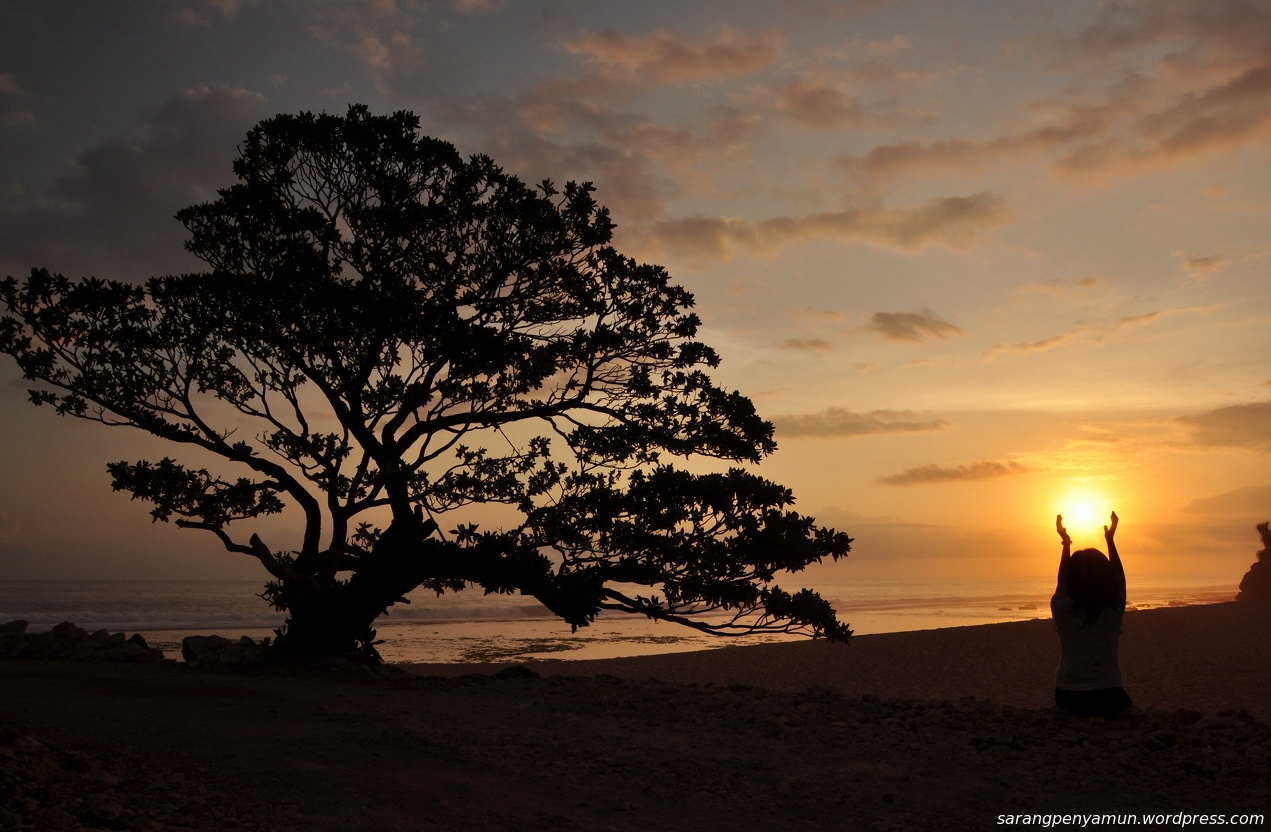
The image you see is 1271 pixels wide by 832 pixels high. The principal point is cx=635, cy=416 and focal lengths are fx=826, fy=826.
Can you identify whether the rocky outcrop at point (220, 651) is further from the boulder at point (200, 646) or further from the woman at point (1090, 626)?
the woman at point (1090, 626)

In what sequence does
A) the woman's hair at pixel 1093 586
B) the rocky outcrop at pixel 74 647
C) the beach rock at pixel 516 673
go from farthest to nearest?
the beach rock at pixel 516 673
the rocky outcrop at pixel 74 647
the woman's hair at pixel 1093 586

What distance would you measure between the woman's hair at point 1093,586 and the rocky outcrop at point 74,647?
1236 centimetres

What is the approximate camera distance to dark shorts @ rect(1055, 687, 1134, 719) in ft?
29.4

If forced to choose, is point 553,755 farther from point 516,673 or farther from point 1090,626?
point 1090,626

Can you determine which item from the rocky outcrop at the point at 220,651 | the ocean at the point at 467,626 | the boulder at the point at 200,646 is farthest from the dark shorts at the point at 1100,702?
the ocean at the point at 467,626

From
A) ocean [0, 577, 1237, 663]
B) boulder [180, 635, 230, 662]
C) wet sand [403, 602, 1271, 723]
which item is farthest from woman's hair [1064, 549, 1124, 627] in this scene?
ocean [0, 577, 1237, 663]

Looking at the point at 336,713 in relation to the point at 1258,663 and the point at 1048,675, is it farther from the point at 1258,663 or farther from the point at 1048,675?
the point at 1258,663

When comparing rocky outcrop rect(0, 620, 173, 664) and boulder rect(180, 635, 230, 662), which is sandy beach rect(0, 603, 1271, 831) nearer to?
rocky outcrop rect(0, 620, 173, 664)

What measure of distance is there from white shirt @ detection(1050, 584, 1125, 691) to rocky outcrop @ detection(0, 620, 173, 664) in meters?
12.2

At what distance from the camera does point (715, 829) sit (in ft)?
19.6

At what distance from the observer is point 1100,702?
900 centimetres

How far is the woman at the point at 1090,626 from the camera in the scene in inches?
338

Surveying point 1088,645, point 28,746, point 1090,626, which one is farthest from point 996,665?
point 28,746

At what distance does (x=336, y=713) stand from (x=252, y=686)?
2090 mm
